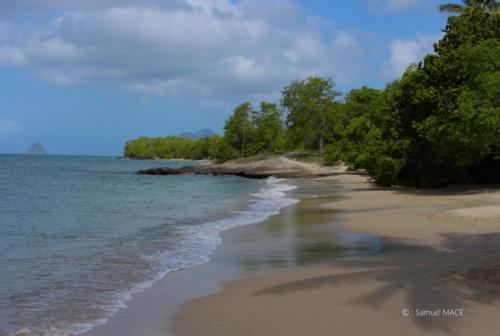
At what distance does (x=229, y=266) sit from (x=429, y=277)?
442cm

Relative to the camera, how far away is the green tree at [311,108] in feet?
272

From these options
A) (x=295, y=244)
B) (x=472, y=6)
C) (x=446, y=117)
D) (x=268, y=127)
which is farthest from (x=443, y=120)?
(x=268, y=127)

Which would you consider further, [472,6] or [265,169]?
[265,169]

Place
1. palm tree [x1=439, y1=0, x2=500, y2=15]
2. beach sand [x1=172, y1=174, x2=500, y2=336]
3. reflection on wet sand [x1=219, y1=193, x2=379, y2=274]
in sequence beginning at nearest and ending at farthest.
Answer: beach sand [x1=172, y1=174, x2=500, y2=336]
reflection on wet sand [x1=219, y1=193, x2=379, y2=274]
palm tree [x1=439, y1=0, x2=500, y2=15]

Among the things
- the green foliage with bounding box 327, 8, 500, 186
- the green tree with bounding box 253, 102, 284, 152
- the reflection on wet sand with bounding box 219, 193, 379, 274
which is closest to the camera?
the reflection on wet sand with bounding box 219, 193, 379, 274

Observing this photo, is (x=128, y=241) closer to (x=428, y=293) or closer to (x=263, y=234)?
(x=263, y=234)

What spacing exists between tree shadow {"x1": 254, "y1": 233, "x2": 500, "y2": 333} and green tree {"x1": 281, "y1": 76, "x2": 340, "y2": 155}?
69895mm

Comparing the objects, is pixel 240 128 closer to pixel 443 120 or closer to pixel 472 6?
pixel 472 6

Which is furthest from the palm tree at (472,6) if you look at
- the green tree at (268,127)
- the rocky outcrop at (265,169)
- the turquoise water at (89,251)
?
the green tree at (268,127)

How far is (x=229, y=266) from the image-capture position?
11.7 metres

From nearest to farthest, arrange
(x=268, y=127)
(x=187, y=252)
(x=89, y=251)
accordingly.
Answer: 1. (x=187, y=252)
2. (x=89, y=251)
3. (x=268, y=127)

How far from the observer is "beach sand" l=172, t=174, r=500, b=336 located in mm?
6742

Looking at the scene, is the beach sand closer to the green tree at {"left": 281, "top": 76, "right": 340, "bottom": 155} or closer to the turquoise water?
the turquoise water

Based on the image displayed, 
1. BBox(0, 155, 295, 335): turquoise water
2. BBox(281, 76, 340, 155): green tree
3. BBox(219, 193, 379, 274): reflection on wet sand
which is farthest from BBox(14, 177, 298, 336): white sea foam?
BBox(281, 76, 340, 155): green tree
